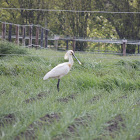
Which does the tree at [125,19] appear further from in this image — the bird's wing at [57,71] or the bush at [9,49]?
the bird's wing at [57,71]

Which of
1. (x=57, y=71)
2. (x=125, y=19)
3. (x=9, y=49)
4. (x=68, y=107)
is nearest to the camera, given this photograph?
(x=68, y=107)

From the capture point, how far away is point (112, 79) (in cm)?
691

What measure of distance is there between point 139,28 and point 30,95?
610 centimetres

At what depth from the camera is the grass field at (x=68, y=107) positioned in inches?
133

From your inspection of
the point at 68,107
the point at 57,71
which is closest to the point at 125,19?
the point at 57,71

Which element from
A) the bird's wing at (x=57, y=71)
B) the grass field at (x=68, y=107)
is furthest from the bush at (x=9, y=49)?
the bird's wing at (x=57, y=71)

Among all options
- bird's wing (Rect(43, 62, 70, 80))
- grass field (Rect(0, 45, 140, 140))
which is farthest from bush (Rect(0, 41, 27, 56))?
bird's wing (Rect(43, 62, 70, 80))

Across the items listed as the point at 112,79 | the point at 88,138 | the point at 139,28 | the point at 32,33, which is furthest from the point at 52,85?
the point at 32,33

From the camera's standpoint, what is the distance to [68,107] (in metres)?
4.39

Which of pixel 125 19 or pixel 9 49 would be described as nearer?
pixel 9 49

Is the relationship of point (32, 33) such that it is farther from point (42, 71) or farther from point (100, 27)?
point (42, 71)

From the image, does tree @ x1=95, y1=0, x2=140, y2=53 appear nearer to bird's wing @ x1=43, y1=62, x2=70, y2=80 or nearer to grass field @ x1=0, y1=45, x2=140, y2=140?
grass field @ x1=0, y1=45, x2=140, y2=140

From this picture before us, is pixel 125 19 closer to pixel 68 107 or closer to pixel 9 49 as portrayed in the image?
pixel 9 49

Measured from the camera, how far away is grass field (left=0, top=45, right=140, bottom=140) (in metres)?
3.39
